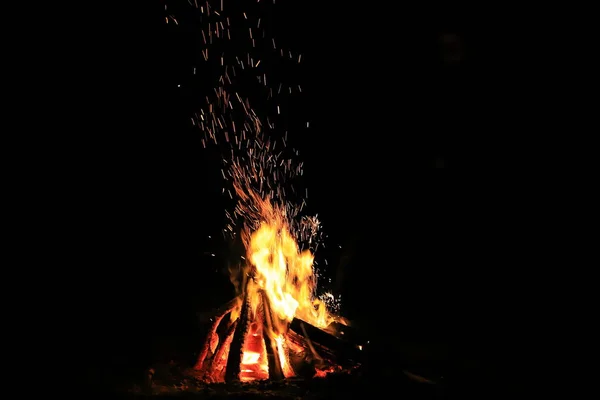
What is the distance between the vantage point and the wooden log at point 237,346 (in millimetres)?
5250

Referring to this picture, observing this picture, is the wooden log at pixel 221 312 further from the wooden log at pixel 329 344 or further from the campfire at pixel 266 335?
the wooden log at pixel 329 344

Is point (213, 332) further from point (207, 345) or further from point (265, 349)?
point (265, 349)

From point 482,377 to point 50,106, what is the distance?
1082cm

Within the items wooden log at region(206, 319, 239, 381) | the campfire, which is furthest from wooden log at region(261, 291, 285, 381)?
wooden log at region(206, 319, 239, 381)

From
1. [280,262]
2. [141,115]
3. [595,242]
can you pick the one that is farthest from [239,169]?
[595,242]

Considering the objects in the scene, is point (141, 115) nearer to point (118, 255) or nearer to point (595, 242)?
point (118, 255)

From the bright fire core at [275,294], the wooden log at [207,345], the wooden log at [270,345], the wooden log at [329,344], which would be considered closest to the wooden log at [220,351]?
the wooden log at [207,345]

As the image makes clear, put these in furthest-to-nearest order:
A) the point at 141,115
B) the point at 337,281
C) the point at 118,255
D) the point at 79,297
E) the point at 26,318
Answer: the point at 118,255, the point at 141,115, the point at 337,281, the point at 79,297, the point at 26,318

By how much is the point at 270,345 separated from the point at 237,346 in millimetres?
394

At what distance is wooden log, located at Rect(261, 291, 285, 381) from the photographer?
17.2ft

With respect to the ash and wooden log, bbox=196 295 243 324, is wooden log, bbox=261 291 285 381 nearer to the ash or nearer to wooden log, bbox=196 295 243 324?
the ash

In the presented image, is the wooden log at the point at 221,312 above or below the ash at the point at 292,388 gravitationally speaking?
above

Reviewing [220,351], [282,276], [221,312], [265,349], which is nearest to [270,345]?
[265,349]

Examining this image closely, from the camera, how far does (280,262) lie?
6.58 m
